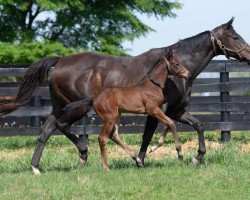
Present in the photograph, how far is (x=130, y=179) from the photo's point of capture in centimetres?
744

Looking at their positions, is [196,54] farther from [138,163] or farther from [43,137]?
[43,137]

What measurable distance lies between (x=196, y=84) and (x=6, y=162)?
5.14 m

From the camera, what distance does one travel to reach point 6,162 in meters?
10.2

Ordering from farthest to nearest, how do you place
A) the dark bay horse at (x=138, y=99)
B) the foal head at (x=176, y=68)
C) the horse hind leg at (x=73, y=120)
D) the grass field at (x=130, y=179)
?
the horse hind leg at (x=73, y=120) → the foal head at (x=176, y=68) → the dark bay horse at (x=138, y=99) → the grass field at (x=130, y=179)

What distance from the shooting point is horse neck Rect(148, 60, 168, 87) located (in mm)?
8484

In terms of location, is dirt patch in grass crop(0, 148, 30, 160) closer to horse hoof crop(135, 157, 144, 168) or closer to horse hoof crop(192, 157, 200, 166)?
horse hoof crop(135, 157, 144, 168)

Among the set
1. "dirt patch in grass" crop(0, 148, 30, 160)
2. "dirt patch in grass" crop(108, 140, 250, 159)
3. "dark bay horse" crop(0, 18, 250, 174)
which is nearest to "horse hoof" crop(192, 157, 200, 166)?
"dark bay horse" crop(0, 18, 250, 174)

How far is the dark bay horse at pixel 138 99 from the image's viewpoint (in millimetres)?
8281

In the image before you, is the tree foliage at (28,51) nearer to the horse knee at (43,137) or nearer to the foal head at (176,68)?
the horse knee at (43,137)

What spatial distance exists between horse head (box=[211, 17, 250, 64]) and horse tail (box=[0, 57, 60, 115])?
2374mm

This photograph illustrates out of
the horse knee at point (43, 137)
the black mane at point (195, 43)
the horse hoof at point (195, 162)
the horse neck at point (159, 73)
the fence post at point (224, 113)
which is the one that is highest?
the black mane at point (195, 43)

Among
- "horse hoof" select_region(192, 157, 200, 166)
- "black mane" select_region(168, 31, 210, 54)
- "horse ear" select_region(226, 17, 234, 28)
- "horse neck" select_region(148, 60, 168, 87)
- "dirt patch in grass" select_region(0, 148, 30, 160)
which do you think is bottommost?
"dirt patch in grass" select_region(0, 148, 30, 160)

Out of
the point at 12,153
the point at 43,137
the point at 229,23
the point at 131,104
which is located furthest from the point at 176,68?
the point at 12,153

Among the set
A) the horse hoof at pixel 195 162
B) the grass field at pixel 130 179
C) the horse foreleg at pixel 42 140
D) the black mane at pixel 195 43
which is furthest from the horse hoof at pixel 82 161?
the black mane at pixel 195 43
